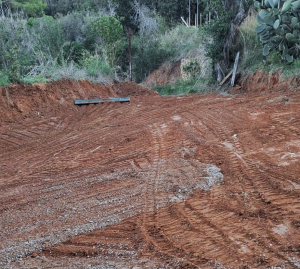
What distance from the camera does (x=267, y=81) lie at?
10.2m

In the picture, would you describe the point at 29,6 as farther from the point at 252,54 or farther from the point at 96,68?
the point at 252,54

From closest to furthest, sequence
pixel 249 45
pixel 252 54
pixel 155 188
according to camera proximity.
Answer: pixel 155 188 → pixel 252 54 → pixel 249 45

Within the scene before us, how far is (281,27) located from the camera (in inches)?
366

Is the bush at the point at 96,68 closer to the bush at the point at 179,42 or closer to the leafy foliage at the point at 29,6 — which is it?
the bush at the point at 179,42

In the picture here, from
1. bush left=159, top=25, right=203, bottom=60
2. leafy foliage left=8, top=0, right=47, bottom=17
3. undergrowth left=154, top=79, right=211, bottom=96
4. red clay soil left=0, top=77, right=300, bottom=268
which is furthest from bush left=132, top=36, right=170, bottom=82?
red clay soil left=0, top=77, right=300, bottom=268

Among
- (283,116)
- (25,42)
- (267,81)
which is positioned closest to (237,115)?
(283,116)

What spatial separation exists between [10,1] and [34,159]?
1798cm

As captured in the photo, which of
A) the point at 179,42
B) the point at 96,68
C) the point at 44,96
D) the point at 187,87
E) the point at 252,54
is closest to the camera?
the point at 44,96

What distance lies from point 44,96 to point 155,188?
6.54 metres

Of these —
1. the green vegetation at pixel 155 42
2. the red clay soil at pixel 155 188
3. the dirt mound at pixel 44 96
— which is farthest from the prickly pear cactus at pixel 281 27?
the dirt mound at pixel 44 96

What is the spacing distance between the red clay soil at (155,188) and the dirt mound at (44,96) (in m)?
0.15

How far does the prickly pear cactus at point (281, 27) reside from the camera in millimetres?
9039

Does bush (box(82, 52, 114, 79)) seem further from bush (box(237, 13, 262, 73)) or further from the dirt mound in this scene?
bush (box(237, 13, 262, 73))

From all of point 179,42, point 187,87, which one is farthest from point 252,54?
point 179,42
